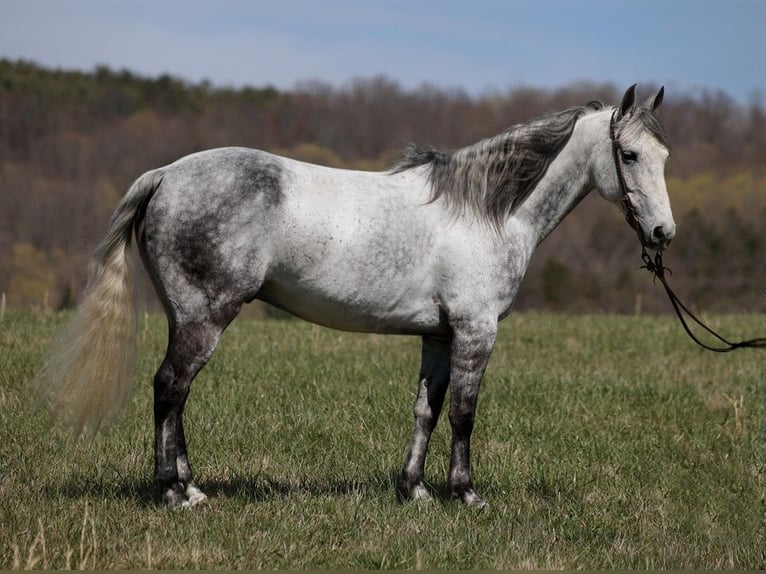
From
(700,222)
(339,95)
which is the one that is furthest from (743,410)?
(339,95)

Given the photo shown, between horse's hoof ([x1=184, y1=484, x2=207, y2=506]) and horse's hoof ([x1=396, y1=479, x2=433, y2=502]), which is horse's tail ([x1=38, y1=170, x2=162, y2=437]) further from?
horse's hoof ([x1=396, y1=479, x2=433, y2=502])

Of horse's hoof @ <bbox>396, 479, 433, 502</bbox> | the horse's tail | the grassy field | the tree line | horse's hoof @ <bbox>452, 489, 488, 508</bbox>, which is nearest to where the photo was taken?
the grassy field

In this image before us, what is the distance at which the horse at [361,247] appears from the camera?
16.8 feet

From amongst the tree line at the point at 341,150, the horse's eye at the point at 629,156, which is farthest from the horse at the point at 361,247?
the tree line at the point at 341,150

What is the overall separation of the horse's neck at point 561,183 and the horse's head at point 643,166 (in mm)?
216

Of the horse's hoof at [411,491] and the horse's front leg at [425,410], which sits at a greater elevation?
the horse's front leg at [425,410]

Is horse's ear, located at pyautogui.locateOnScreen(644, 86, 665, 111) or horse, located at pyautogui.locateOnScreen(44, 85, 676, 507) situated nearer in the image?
horse, located at pyautogui.locateOnScreen(44, 85, 676, 507)

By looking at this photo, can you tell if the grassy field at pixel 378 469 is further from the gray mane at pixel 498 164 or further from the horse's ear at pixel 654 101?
the horse's ear at pixel 654 101

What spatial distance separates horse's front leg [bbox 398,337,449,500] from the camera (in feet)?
19.2

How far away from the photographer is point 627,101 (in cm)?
546

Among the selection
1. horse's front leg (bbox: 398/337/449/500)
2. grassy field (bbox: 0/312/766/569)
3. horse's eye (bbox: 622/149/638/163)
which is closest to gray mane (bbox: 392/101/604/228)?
horse's eye (bbox: 622/149/638/163)

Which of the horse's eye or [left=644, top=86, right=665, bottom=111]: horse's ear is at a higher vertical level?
[left=644, top=86, right=665, bottom=111]: horse's ear

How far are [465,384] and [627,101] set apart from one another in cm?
196

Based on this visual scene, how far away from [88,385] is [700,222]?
42603 millimetres
